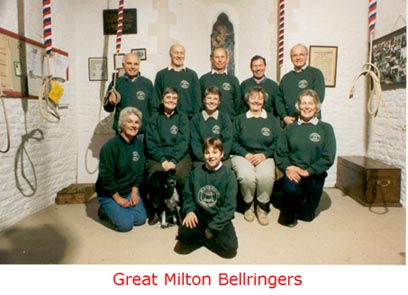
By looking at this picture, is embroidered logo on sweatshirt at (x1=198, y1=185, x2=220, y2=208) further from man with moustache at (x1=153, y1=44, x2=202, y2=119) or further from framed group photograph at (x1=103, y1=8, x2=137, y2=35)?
framed group photograph at (x1=103, y1=8, x2=137, y2=35)

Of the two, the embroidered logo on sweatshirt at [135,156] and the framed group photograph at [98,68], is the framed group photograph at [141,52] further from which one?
the embroidered logo on sweatshirt at [135,156]

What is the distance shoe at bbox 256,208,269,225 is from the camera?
287cm

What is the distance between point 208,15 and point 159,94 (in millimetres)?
1440

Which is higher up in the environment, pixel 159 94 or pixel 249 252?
pixel 159 94

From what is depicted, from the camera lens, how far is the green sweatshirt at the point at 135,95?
3.38 meters

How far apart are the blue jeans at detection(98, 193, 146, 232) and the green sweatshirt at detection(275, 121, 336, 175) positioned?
1.35m

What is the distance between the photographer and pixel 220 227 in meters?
2.21

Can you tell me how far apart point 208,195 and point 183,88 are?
1.42m

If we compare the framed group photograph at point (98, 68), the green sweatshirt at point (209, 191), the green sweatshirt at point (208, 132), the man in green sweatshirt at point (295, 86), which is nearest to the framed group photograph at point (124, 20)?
the framed group photograph at point (98, 68)

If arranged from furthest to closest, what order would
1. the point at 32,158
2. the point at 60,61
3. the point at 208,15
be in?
the point at 208,15 → the point at 60,61 → the point at 32,158

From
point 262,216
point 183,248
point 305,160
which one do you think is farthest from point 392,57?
point 183,248

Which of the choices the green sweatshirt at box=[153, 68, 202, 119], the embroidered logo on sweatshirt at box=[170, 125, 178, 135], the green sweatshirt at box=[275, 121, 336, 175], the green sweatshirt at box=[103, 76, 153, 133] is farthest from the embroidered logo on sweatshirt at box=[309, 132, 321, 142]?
the green sweatshirt at box=[103, 76, 153, 133]

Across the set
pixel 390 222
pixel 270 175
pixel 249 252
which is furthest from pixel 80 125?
pixel 390 222
